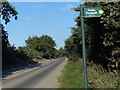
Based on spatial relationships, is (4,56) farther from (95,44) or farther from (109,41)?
(109,41)

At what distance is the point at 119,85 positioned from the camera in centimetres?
1034

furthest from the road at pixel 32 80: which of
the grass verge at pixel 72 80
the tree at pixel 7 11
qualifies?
the tree at pixel 7 11

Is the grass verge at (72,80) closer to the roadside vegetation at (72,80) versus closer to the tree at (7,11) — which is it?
the roadside vegetation at (72,80)

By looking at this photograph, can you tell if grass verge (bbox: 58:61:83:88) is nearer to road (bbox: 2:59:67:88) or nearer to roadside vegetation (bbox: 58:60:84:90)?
roadside vegetation (bbox: 58:60:84:90)

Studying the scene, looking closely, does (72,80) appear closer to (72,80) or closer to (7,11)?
(72,80)

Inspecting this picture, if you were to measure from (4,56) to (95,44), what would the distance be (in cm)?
3460

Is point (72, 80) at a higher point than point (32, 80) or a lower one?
higher

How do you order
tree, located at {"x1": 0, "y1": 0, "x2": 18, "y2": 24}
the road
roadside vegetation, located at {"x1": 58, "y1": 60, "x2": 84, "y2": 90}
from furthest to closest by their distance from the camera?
tree, located at {"x1": 0, "y1": 0, "x2": 18, "y2": 24} < the road < roadside vegetation, located at {"x1": 58, "y1": 60, "x2": 84, "y2": 90}

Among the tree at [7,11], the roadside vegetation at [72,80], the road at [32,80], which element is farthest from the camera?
the tree at [7,11]

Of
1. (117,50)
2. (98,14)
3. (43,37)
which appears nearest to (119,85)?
(117,50)

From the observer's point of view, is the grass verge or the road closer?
the grass verge

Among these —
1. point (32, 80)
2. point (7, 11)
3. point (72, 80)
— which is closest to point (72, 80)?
point (72, 80)

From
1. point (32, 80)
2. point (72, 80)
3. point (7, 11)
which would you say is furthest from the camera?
point (7, 11)

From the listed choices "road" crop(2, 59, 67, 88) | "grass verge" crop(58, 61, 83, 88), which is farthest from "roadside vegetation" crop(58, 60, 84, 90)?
"road" crop(2, 59, 67, 88)
